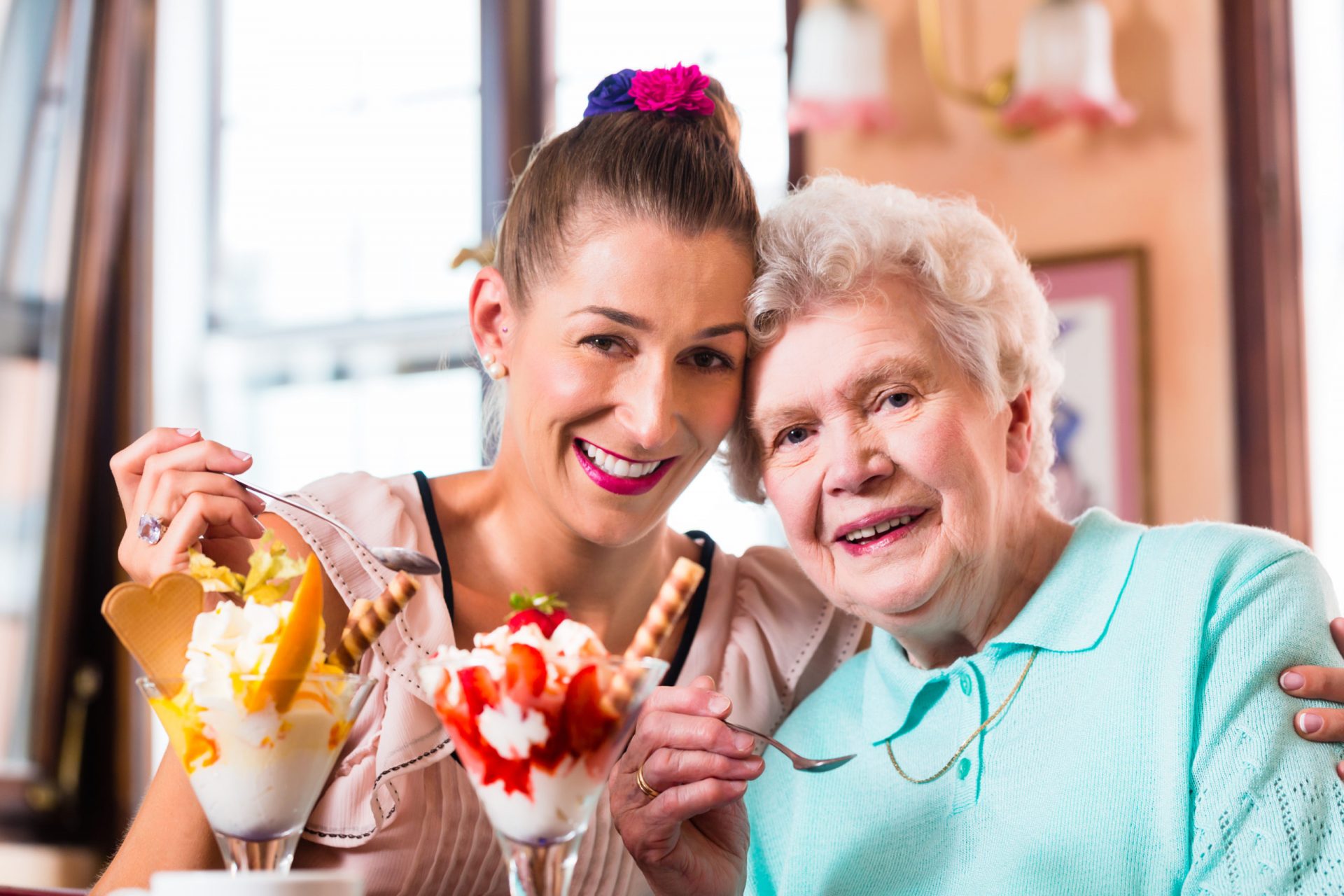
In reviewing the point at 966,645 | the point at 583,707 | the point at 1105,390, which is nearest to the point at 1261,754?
the point at 966,645

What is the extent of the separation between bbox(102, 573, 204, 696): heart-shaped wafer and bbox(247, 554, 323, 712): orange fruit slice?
0.12 meters

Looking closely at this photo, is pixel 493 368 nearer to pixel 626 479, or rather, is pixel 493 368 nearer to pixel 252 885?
pixel 626 479

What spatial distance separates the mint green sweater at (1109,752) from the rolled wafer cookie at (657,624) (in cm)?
58

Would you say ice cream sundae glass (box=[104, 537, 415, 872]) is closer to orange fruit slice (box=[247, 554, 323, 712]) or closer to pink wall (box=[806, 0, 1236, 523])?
orange fruit slice (box=[247, 554, 323, 712])

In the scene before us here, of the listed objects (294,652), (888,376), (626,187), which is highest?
(626,187)

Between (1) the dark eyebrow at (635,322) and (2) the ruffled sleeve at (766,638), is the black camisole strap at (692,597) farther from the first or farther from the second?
(1) the dark eyebrow at (635,322)

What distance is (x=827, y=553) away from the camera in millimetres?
1648

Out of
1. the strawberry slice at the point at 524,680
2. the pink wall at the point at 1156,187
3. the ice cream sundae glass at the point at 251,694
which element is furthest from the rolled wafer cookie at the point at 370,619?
the pink wall at the point at 1156,187

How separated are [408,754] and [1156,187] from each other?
2.77 metres

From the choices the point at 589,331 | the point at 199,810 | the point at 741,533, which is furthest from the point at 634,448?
the point at 741,533

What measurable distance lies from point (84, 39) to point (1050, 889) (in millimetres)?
4277

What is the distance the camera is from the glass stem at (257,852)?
1.14 meters

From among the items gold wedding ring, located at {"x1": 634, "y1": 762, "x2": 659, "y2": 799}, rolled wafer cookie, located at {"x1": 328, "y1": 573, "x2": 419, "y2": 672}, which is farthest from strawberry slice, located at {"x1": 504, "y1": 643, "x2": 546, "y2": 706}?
gold wedding ring, located at {"x1": 634, "y1": 762, "x2": 659, "y2": 799}

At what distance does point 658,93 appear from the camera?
72.2 inches
